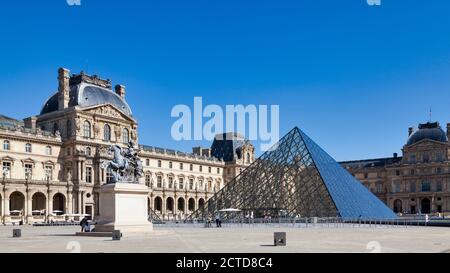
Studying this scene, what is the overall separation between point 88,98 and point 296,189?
31442mm

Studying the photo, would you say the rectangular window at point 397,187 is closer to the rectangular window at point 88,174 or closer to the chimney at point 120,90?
the chimney at point 120,90

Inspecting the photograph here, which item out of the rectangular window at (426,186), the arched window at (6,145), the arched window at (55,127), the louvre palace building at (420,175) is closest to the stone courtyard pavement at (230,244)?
the arched window at (6,145)

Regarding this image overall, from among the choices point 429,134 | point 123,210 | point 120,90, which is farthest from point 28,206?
point 429,134

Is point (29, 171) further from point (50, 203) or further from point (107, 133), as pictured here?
point (107, 133)

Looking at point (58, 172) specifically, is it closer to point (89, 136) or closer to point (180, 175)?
point (89, 136)

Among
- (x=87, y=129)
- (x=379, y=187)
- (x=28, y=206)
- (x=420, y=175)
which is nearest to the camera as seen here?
(x=28, y=206)

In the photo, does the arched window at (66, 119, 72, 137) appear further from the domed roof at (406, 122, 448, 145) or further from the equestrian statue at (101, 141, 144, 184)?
the domed roof at (406, 122, 448, 145)

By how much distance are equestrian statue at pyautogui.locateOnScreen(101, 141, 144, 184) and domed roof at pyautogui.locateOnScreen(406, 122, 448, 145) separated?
257 feet

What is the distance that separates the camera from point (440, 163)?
92875mm

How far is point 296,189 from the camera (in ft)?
145

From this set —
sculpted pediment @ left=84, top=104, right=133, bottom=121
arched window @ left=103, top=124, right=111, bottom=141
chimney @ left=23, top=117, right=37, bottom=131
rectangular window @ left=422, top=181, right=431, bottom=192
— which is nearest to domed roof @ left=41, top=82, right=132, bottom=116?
sculpted pediment @ left=84, top=104, right=133, bottom=121
